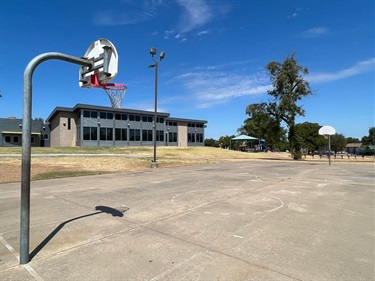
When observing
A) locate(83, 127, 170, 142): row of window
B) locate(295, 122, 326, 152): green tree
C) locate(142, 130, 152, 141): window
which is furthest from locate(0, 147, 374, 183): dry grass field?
locate(295, 122, 326, 152): green tree

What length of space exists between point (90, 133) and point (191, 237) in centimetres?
3918

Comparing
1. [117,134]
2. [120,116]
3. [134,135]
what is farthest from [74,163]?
[134,135]

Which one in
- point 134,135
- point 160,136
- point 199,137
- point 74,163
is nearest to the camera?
point 74,163

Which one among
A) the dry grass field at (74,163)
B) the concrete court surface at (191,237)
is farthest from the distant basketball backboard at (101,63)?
the dry grass field at (74,163)

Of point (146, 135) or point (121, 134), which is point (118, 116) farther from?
point (146, 135)

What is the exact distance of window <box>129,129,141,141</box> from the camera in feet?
151

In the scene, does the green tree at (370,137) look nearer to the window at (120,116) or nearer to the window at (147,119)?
the window at (147,119)

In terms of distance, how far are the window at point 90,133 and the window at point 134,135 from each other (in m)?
6.58

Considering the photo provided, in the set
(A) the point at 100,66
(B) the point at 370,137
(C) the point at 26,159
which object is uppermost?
(B) the point at 370,137

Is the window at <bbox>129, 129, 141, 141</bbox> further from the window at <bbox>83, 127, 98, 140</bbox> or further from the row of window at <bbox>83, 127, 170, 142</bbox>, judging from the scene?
the window at <bbox>83, 127, 98, 140</bbox>

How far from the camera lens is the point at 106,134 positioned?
4269 cm

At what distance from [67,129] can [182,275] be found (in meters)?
43.5

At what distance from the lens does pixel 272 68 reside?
3250cm

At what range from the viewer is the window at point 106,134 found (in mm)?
42156
